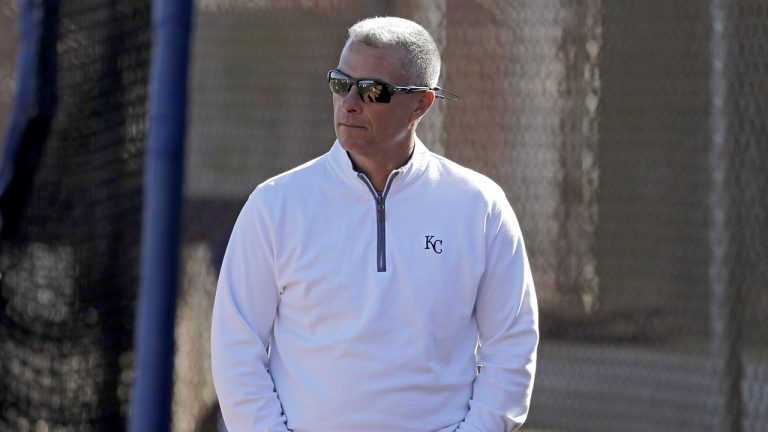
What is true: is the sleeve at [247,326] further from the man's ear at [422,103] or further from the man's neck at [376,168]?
the man's ear at [422,103]

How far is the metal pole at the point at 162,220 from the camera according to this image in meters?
4.01

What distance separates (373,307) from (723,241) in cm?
218

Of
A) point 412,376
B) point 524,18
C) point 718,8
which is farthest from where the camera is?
point 524,18

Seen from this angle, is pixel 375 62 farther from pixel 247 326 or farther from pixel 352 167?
pixel 247 326

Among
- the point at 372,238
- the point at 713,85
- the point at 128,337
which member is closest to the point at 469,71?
the point at 713,85

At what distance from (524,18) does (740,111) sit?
36.1 inches

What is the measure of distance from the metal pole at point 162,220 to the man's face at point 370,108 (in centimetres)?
158

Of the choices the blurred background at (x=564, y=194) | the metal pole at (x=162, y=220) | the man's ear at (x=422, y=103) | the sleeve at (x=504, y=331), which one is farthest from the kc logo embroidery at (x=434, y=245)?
the blurred background at (x=564, y=194)

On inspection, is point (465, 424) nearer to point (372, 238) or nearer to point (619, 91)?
point (372, 238)

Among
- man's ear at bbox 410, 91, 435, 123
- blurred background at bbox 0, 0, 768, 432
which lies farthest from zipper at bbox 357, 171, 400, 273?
blurred background at bbox 0, 0, 768, 432

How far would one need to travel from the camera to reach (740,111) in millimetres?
4215

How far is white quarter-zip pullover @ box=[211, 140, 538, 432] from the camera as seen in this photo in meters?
2.46

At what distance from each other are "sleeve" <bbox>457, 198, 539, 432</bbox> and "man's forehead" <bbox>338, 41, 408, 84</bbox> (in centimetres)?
37

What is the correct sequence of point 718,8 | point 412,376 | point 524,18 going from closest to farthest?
point 412,376 → point 718,8 → point 524,18
